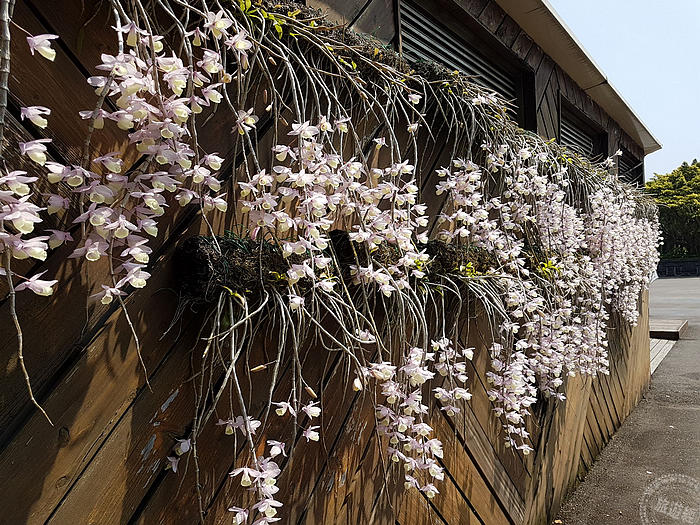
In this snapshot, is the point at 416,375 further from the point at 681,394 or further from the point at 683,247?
the point at 683,247

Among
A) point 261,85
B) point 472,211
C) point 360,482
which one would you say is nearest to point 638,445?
point 472,211

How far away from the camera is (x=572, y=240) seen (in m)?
2.76

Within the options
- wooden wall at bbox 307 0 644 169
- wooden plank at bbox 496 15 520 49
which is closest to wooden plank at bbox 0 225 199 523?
wooden wall at bbox 307 0 644 169

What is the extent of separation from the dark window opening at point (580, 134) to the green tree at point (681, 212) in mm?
22877

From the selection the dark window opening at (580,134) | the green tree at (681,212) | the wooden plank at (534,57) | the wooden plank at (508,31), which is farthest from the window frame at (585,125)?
the green tree at (681,212)

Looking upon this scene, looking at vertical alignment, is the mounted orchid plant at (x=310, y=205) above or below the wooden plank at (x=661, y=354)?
above

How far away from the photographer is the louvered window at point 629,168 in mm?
5385

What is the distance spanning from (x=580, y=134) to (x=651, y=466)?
2.56 m

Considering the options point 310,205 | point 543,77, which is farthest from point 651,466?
point 310,205

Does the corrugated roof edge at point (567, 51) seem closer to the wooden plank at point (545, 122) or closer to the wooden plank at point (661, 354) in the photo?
the wooden plank at point (545, 122)

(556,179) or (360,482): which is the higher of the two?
(556,179)

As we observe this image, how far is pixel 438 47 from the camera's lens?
7.75ft

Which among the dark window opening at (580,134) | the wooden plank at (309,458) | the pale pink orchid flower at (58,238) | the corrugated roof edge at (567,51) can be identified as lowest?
the wooden plank at (309,458)

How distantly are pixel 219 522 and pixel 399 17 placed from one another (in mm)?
1806
